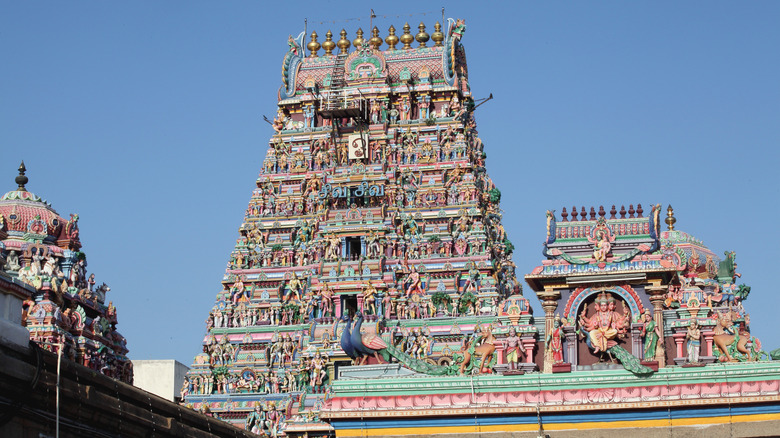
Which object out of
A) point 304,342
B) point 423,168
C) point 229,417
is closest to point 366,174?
point 423,168

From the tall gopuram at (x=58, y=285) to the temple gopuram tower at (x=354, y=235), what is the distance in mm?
6311

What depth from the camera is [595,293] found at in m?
46.3

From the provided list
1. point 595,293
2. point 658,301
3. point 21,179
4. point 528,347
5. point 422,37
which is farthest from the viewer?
point 422,37

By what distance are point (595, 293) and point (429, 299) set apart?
1155 inches

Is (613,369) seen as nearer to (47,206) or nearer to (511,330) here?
(511,330)

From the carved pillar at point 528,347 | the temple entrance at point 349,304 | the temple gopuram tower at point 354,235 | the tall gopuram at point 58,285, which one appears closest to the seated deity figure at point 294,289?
the temple gopuram tower at point 354,235

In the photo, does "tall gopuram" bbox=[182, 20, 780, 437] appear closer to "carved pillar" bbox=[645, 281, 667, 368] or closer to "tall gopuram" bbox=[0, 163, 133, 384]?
"carved pillar" bbox=[645, 281, 667, 368]

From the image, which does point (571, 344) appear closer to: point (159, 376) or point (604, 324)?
point (604, 324)

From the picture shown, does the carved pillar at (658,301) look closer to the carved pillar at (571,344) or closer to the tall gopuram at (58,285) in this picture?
the carved pillar at (571,344)

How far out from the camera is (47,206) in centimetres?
7194

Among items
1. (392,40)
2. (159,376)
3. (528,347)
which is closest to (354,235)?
(392,40)

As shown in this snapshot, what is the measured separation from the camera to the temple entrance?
74.9 metres

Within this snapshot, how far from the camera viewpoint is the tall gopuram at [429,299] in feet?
143

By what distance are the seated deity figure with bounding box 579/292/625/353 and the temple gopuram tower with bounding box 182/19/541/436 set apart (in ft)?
72.6
